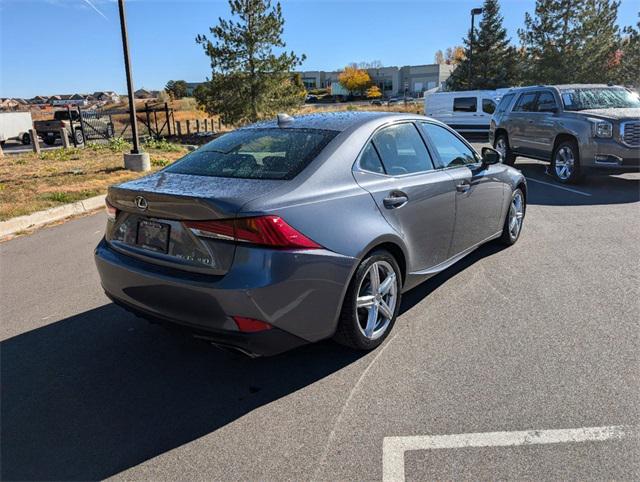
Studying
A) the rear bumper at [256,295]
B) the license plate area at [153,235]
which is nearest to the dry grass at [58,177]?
the license plate area at [153,235]

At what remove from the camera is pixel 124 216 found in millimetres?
3295

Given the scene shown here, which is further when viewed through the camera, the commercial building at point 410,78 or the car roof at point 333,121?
the commercial building at point 410,78

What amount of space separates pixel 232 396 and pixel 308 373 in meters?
0.52

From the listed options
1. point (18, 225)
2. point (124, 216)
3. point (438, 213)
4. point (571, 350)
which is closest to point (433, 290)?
point (438, 213)

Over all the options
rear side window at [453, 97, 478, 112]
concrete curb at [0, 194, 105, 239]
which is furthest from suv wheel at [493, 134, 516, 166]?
rear side window at [453, 97, 478, 112]

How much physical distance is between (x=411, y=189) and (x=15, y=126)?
28.7 meters

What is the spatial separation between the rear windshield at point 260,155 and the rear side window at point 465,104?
20505mm

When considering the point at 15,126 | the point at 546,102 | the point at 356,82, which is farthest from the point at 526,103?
the point at 356,82

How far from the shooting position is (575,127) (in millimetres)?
9430

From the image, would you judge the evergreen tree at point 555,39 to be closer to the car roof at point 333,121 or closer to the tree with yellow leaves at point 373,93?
the car roof at point 333,121

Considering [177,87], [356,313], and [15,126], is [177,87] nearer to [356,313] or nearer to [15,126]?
[15,126]

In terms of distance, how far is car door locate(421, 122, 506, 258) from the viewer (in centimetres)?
433

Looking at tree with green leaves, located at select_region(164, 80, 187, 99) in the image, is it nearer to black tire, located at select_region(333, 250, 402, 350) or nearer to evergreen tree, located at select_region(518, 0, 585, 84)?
evergreen tree, located at select_region(518, 0, 585, 84)

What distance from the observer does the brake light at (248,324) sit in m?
2.70
